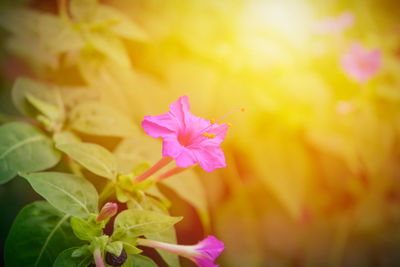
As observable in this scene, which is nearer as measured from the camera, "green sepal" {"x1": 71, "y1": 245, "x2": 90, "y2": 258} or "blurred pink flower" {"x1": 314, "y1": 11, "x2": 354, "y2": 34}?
"green sepal" {"x1": 71, "y1": 245, "x2": 90, "y2": 258}

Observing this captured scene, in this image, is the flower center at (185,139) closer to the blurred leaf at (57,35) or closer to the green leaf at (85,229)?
the green leaf at (85,229)

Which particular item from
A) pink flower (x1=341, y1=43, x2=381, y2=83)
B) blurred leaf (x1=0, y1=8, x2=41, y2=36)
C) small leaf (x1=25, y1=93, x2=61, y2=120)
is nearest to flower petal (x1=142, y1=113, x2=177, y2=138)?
small leaf (x1=25, y1=93, x2=61, y2=120)

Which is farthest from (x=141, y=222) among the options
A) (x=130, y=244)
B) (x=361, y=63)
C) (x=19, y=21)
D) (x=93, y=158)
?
(x=361, y=63)

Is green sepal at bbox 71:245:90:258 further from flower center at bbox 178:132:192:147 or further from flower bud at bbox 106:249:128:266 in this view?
flower center at bbox 178:132:192:147

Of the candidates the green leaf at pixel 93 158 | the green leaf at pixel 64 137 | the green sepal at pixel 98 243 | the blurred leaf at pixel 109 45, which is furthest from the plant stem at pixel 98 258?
the blurred leaf at pixel 109 45

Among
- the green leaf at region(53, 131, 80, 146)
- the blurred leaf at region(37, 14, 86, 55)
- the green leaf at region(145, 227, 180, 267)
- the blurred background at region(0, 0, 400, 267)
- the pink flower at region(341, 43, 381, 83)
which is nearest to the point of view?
the green leaf at region(145, 227, 180, 267)

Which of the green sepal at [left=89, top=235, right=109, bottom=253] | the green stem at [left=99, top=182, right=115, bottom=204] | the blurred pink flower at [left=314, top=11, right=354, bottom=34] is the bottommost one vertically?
the green sepal at [left=89, top=235, right=109, bottom=253]

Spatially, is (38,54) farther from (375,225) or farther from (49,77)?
(375,225)
